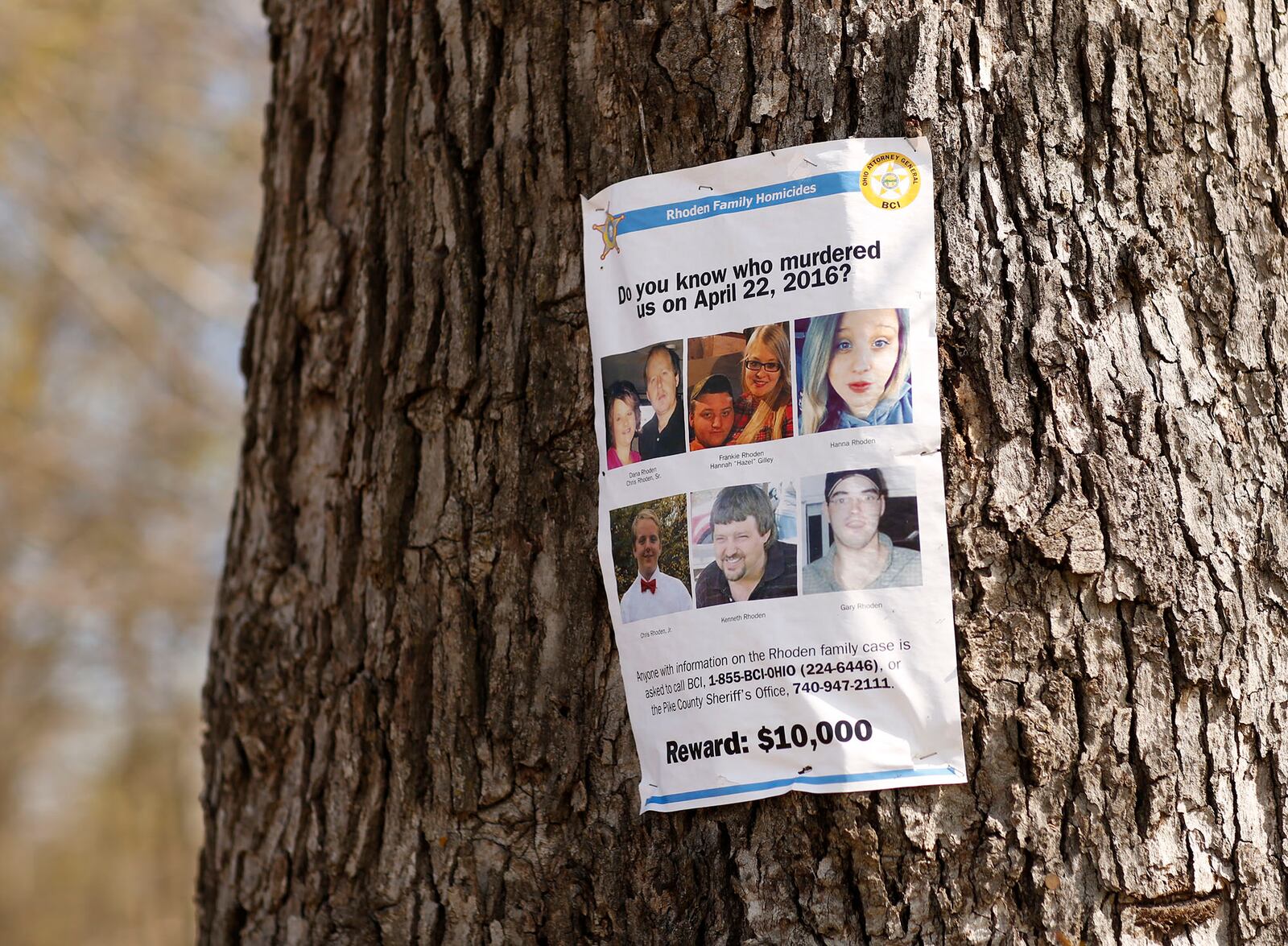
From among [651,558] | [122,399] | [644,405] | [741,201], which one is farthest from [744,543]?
[122,399]

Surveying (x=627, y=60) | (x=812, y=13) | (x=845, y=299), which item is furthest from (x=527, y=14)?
(x=845, y=299)

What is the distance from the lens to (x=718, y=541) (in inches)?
63.1

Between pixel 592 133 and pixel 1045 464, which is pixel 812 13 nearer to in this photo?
pixel 592 133

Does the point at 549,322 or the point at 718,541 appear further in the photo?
the point at 549,322

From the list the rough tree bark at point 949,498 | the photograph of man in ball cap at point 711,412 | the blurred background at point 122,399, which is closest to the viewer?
the rough tree bark at point 949,498

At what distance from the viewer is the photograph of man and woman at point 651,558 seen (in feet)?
5.34

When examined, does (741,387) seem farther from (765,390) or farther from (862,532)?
(862,532)

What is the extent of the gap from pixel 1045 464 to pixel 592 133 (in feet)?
2.69

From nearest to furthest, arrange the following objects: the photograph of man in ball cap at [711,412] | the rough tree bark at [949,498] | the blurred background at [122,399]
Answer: the rough tree bark at [949,498]
the photograph of man in ball cap at [711,412]
the blurred background at [122,399]

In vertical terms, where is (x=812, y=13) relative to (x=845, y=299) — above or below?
above

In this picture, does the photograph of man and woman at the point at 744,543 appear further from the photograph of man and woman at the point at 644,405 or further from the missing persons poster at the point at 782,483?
the photograph of man and woman at the point at 644,405

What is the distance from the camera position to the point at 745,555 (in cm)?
159

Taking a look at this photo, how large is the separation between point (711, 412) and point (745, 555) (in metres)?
0.20

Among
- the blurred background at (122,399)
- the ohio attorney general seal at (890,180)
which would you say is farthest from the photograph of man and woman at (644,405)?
the blurred background at (122,399)
